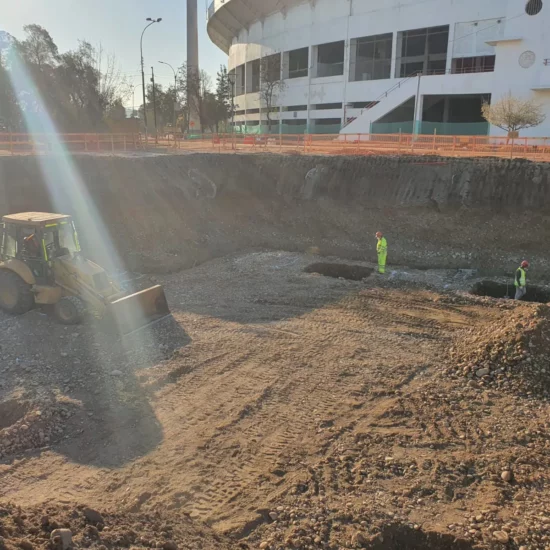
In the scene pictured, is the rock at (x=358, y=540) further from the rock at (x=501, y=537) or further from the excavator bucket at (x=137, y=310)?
the excavator bucket at (x=137, y=310)

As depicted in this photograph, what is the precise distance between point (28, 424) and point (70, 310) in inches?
147

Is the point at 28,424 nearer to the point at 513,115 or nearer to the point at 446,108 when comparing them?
the point at 513,115

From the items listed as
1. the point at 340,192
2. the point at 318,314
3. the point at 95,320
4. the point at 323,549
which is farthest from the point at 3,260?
the point at 340,192

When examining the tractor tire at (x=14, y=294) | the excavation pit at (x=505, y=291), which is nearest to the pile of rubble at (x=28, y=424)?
the tractor tire at (x=14, y=294)

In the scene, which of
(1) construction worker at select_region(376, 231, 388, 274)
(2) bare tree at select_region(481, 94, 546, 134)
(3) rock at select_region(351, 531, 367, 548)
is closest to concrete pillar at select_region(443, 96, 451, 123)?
(2) bare tree at select_region(481, 94, 546, 134)

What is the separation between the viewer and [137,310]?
1066 cm

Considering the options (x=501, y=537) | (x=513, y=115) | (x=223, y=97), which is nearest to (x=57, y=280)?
(x=501, y=537)

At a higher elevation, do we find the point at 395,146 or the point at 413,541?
the point at 395,146

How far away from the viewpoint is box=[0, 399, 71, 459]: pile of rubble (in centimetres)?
683

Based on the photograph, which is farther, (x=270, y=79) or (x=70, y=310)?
(x=270, y=79)

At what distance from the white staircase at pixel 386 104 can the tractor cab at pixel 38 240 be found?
31999mm

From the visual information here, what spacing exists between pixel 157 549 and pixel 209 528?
1.15 metres

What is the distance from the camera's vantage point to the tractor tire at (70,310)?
10.4 metres

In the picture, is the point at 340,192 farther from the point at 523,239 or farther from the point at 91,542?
the point at 91,542
